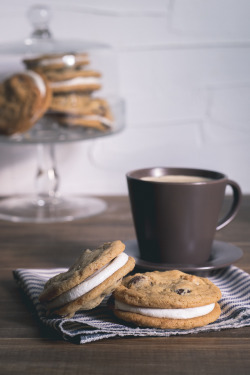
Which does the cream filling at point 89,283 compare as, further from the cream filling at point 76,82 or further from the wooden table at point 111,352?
the cream filling at point 76,82

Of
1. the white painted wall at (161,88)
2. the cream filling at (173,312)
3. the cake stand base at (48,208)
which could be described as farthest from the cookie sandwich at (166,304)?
the white painted wall at (161,88)

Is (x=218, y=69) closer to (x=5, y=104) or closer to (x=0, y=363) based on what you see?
(x=5, y=104)

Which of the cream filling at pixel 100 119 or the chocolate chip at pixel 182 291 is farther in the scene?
the cream filling at pixel 100 119

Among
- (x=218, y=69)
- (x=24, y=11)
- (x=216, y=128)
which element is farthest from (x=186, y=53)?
(x=24, y=11)

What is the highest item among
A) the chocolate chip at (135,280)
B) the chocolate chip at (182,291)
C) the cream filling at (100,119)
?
the cream filling at (100,119)

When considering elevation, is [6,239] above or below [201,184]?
below

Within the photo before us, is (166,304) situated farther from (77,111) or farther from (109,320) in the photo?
(77,111)

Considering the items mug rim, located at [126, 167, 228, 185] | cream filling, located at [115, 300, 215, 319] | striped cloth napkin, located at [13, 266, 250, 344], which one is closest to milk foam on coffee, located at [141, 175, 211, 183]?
mug rim, located at [126, 167, 228, 185]

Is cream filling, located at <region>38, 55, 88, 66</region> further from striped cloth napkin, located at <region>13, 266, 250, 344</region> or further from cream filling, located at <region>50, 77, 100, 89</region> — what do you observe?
striped cloth napkin, located at <region>13, 266, 250, 344</region>
